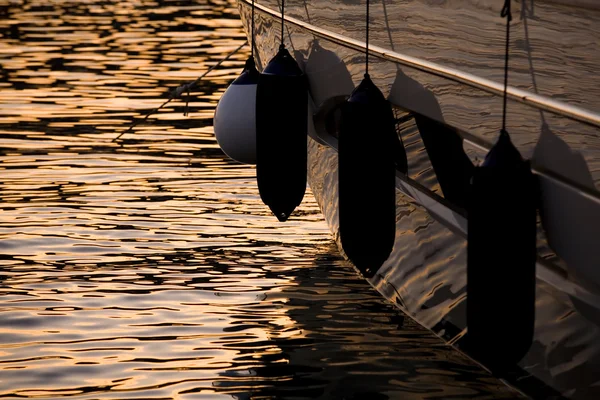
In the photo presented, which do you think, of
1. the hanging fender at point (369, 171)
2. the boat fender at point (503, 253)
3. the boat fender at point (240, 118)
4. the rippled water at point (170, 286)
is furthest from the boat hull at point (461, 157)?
the boat fender at point (240, 118)

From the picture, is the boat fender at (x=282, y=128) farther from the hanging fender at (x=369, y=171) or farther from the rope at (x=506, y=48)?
the rope at (x=506, y=48)

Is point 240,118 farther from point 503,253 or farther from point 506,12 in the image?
point 503,253

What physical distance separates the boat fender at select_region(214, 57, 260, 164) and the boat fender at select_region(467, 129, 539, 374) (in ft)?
11.7

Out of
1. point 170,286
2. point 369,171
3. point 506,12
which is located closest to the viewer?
point 506,12

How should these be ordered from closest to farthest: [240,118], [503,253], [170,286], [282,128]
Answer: [503,253], [282,128], [170,286], [240,118]

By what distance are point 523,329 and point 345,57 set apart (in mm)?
2419

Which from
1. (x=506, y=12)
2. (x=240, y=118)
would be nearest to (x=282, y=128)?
(x=240, y=118)

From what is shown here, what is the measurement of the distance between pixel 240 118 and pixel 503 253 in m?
3.72

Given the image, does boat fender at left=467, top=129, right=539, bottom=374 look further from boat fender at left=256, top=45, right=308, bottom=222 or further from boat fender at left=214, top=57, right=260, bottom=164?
boat fender at left=214, top=57, right=260, bottom=164

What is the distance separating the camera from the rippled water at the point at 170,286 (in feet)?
17.3

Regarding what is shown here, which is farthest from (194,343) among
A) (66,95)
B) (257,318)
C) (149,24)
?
(149,24)

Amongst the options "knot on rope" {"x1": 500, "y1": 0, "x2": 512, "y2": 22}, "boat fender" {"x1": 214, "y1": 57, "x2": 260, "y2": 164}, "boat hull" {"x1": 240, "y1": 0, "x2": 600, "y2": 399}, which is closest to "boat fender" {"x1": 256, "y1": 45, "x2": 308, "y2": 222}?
"boat hull" {"x1": 240, "y1": 0, "x2": 600, "y2": 399}

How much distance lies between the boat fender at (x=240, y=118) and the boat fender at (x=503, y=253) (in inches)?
140

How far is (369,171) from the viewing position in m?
5.12
